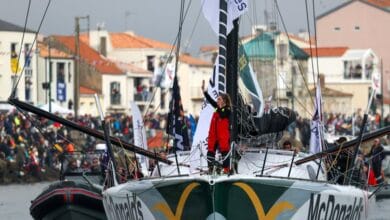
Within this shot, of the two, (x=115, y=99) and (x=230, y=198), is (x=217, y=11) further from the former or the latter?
(x=115, y=99)

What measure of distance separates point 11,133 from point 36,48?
3274 centimetres

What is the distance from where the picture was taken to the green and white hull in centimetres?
2422

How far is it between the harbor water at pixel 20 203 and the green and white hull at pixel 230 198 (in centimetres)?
967

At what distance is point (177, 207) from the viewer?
24.8 m

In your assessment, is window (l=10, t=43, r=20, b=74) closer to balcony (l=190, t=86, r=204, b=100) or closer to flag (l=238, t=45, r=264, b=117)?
balcony (l=190, t=86, r=204, b=100)

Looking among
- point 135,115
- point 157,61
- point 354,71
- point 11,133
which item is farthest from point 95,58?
point 135,115

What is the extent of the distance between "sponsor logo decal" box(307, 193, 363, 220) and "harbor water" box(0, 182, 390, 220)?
7730 mm

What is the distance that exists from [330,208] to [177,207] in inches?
103

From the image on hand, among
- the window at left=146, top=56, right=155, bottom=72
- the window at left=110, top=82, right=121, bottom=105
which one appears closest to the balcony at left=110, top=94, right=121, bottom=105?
the window at left=110, top=82, right=121, bottom=105

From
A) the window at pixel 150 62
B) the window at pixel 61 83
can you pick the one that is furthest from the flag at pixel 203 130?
the window at pixel 150 62

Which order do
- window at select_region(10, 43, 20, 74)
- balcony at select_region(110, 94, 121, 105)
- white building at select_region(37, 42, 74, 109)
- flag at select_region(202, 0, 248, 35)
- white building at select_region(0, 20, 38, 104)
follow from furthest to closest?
1. balcony at select_region(110, 94, 121, 105)
2. white building at select_region(37, 42, 74, 109)
3. white building at select_region(0, 20, 38, 104)
4. window at select_region(10, 43, 20, 74)
5. flag at select_region(202, 0, 248, 35)

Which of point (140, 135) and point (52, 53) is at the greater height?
point (52, 53)

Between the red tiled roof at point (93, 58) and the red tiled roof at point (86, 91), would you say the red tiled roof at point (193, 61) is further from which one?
the red tiled roof at point (86, 91)

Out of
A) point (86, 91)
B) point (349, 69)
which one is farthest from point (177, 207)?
point (349, 69)
